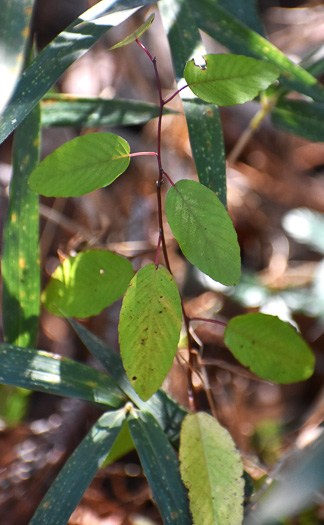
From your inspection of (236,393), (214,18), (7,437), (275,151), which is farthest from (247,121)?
(7,437)

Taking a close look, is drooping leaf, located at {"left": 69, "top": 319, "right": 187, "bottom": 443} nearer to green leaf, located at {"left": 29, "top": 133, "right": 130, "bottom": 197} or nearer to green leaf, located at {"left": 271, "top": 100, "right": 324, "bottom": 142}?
green leaf, located at {"left": 29, "top": 133, "right": 130, "bottom": 197}

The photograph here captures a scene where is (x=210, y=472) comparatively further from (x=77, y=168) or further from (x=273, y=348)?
(x=77, y=168)

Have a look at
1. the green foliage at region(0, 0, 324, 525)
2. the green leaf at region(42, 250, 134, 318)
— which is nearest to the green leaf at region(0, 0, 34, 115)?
the green foliage at region(0, 0, 324, 525)

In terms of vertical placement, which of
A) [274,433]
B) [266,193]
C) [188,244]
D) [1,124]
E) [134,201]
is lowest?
[274,433]

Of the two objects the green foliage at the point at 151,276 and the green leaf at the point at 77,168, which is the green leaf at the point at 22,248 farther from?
the green leaf at the point at 77,168

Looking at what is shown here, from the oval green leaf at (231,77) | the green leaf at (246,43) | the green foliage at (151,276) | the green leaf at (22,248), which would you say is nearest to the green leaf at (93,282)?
the green foliage at (151,276)

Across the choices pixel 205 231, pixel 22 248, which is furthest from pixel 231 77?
pixel 22 248

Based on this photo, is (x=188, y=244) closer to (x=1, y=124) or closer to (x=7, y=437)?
(x=1, y=124)
